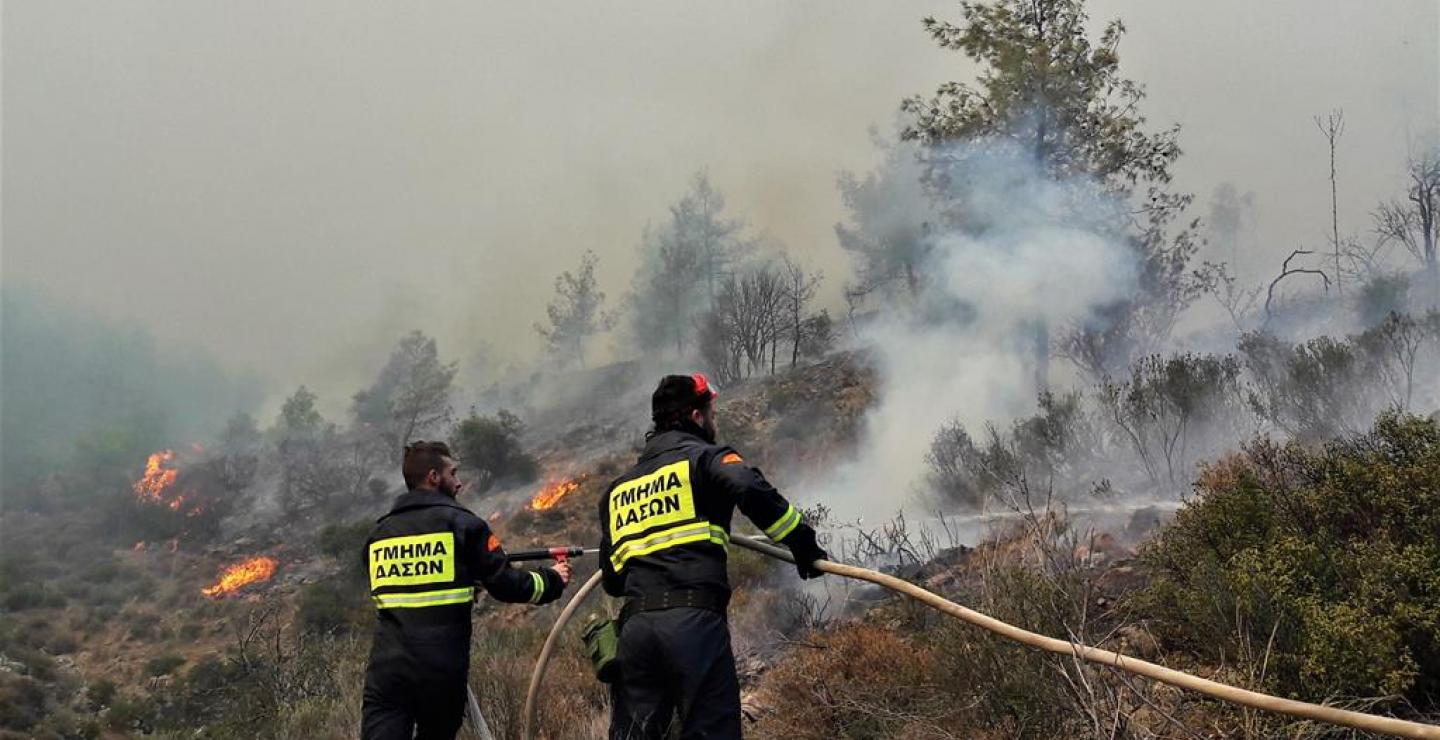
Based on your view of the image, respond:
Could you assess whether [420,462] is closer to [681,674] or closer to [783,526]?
[681,674]

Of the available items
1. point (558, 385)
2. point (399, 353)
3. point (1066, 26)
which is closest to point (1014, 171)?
point (1066, 26)

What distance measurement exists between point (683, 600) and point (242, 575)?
80.5 ft

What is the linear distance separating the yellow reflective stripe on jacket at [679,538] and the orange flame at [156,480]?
3317 centimetres

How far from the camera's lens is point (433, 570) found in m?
3.53

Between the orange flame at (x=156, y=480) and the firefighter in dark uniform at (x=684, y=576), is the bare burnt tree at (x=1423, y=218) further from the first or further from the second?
the orange flame at (x=156, y=480)

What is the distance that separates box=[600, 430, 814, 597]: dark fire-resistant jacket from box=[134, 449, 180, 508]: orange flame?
3315cm

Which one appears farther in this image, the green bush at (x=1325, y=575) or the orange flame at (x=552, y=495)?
the orange flame at (x=552, y=495)

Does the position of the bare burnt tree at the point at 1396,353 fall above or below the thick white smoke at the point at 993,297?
below

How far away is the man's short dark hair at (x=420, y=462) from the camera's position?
3740mm

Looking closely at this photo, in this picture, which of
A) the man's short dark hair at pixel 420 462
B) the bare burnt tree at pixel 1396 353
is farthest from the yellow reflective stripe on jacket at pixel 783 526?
the bare burnt tree at pixel 1396 353

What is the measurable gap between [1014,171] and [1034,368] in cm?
411

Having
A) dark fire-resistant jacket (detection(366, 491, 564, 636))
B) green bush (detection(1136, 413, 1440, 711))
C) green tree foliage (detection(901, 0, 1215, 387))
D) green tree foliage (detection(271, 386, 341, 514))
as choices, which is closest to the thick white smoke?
green tree foliage (detection(901, 0, 1215, 387))

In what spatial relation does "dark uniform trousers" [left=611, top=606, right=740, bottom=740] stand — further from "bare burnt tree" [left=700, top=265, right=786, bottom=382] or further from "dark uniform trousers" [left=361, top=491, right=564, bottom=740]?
"bare burnt tree" [left=700, top=265, right=786, bottom=382]

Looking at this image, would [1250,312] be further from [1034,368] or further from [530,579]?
[530,579]
